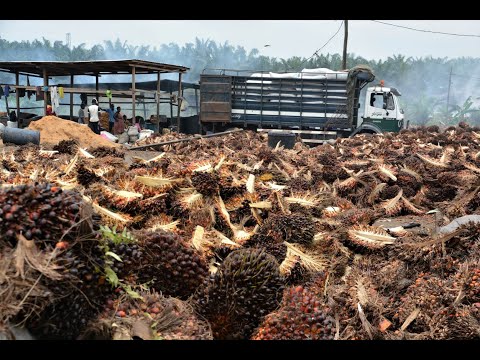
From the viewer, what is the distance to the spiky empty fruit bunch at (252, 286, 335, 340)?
3156mm

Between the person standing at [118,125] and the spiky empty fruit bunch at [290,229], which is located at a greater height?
the spiky empty fruit bunch at [290,229]

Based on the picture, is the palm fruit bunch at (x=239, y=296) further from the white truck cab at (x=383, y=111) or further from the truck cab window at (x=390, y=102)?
the truck cab window at (x=390, y=102)

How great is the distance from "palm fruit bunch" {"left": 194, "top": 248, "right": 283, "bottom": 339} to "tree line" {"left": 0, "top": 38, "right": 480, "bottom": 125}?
158 feet

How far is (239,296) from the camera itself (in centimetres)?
339

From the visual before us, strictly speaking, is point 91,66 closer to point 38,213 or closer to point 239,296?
point 239,296

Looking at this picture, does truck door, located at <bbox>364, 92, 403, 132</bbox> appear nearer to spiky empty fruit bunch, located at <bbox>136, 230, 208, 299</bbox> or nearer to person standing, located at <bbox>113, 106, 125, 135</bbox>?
person standing, located at <bbox>113, 106, 125, 135</bbox>

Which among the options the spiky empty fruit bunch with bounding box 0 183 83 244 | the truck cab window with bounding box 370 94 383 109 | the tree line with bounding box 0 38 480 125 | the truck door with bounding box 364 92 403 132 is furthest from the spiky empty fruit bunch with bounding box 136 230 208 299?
the tree line with bounding box 0 38 480 125

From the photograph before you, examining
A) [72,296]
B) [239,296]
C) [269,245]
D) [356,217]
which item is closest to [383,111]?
[356,217]

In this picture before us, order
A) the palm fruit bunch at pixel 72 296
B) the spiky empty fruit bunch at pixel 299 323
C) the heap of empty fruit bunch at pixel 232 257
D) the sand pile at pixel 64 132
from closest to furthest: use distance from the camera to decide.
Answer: the palm fruit bunch at pixel 72 296 < the heap of empty fruit bunch at pixel 232 257 < the spiky empty fruit bunch at pixel 299 323 < the sand pile at pixel 64 132

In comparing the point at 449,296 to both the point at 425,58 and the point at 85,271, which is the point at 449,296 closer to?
the point at 85,271

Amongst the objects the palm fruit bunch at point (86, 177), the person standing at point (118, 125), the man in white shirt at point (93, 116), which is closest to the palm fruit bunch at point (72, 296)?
the palm fruit bunch at point (86, 177)

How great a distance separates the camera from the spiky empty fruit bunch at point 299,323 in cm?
316

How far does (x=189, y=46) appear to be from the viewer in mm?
82625
